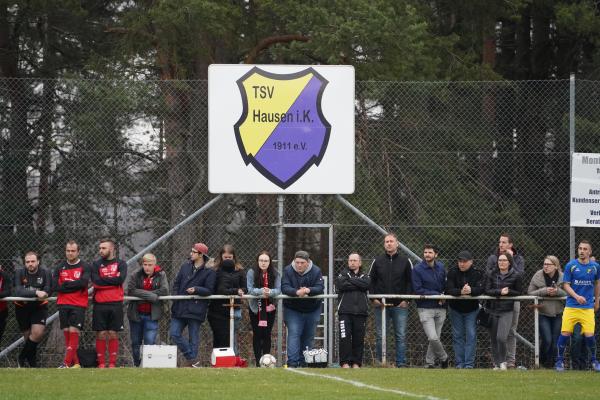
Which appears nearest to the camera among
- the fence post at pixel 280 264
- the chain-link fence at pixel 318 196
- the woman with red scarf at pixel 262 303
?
the woman with red scarf at pixel 262 303

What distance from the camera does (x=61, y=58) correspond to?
29406 millimetres

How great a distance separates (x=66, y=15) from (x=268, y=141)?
11511 millimetres

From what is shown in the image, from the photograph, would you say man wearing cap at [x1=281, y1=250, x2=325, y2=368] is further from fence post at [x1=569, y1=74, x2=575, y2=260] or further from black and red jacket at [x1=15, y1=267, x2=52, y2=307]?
fence post at [x1=569, y1=74, x2=575, y2=260]

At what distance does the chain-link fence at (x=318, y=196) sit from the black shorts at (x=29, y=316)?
90 centimetres

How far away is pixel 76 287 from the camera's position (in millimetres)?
17266

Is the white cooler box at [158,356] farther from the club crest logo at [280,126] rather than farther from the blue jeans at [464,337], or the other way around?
the blue jeans at [464,337]

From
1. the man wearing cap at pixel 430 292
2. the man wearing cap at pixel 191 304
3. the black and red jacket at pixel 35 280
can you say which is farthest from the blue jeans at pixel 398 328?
Answer: the black and red jacket at pixel 35 280

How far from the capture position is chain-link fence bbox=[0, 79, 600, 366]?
18594 millimetres

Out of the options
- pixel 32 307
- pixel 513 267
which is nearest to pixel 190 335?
pixel 32 307

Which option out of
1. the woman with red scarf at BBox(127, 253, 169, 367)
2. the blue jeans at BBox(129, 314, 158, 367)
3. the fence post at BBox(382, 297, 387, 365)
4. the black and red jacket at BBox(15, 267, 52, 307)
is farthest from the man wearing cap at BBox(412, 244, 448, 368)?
the black and red jacket at BBox(15, 267, 52, 307)

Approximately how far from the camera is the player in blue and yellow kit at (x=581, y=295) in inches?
683

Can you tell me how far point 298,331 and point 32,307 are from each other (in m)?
3.68

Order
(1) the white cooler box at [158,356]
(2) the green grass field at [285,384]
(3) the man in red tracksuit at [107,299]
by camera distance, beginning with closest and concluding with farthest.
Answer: (2) the green grass field at [285,384], (1) the white cooler box at [158,356], (3) the man in red tracksuit at [107,299]

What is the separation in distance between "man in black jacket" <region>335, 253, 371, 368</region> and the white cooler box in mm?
2331
